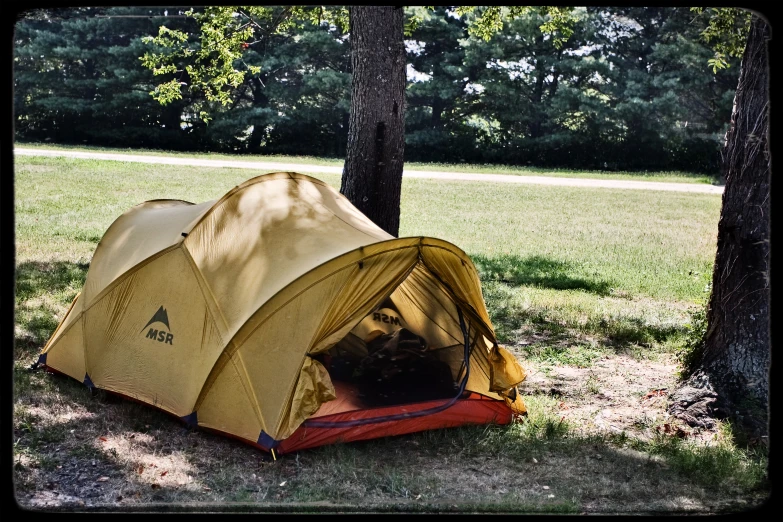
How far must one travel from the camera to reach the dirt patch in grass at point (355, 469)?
14.3ft

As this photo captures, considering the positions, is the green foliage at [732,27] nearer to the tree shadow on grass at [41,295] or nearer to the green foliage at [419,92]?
the tree shadow on grass at [41,295]

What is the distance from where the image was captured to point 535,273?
11.0 metres

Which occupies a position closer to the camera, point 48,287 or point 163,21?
point 48,287

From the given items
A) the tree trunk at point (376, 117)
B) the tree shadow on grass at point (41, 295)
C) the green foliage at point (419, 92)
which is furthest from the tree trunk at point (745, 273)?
the green foliage at point (419, 92)

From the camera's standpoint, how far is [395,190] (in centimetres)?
787

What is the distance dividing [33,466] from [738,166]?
16.3 ft

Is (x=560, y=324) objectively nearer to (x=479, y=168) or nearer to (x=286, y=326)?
(x=286, y=326)

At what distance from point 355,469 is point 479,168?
2216 cm

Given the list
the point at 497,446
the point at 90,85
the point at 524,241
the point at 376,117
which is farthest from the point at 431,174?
the point at 497,446

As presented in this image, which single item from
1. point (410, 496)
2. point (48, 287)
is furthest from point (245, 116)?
point (410, 496)

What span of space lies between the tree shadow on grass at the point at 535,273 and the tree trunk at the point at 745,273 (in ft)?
13.6

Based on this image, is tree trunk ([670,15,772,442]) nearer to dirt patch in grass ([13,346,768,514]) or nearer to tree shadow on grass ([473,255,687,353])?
dirt patch in grass ([13,346,768,514])

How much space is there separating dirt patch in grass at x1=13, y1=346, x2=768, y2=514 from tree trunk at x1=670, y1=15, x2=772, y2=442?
1.07ft

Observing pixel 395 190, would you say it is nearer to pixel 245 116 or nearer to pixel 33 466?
pixel 33 466
